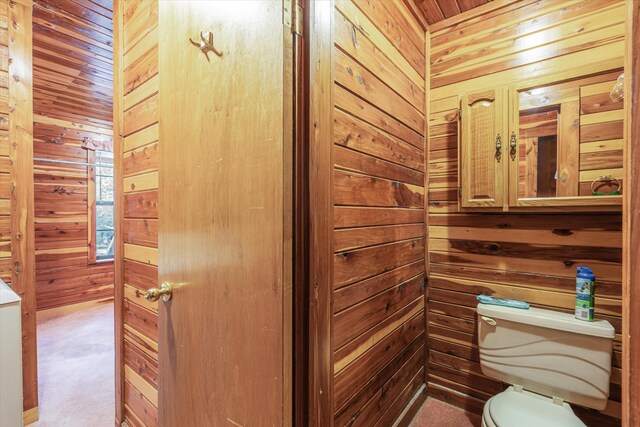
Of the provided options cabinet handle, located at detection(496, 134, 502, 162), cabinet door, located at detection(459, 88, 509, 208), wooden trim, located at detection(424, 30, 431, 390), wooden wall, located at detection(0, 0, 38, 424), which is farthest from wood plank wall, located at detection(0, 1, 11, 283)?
cabinet handle, located at detection(496, 134, 502, 162)

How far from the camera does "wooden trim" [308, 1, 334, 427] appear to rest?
838 mm

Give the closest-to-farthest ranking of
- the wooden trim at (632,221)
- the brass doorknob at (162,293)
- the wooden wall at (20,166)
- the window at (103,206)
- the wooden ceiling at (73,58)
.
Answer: the wooden trim at (632,221) < the brass doorknob at (162,293) < the wooden wall at (20,166) < the wooden ceiling at (73,58) < the window at (103,206)

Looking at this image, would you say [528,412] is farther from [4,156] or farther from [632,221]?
[4,156]

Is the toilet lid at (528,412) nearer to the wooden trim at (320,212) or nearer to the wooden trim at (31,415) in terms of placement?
the wooden trim at (320,212)

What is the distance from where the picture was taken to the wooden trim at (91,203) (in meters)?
3.89

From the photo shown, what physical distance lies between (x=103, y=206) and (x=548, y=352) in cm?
507

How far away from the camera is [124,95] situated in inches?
61.5

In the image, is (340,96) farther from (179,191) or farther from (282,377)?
(282,377)

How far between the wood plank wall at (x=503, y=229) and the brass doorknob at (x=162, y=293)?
154 cm

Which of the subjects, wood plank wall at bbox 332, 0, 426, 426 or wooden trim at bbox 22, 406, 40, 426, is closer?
wood plank wall at bbox 332, 0, 426, 426

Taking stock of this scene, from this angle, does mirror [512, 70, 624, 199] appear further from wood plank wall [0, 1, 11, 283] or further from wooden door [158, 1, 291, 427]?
wood plank wall [0, 1, 11, 283]

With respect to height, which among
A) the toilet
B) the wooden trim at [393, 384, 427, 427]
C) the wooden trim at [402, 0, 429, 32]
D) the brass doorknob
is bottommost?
the wooden trim at [393, 384, 427, 427]

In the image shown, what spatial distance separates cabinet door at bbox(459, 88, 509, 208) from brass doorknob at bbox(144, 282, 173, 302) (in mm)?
1552

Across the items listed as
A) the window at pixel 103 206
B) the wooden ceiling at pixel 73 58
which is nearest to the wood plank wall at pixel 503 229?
the wooden ceiling at pixel 73 58
